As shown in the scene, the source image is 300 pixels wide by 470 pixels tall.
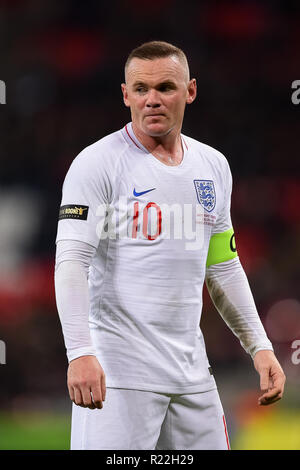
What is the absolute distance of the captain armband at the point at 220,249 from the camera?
8.07ft

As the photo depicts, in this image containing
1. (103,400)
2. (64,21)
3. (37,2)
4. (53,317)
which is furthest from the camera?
(64,21)

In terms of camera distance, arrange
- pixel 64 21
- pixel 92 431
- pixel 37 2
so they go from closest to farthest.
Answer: pixel 92 431 < pixel 37 2 < pixel 64 21

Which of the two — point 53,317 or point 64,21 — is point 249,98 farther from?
point 53,317

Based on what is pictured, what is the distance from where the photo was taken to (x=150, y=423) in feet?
7.00

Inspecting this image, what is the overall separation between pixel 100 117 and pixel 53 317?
1774 mm

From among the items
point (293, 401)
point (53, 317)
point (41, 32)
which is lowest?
point (293, 401)

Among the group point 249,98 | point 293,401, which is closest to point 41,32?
point 249,98

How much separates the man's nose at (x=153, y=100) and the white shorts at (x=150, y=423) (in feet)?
2.87

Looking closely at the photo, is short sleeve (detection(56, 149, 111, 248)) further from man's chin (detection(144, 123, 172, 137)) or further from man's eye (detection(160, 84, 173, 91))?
man's eye (detection(160, 84, 173, 91))

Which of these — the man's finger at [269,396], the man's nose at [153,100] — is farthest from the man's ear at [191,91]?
the man's finger at [269,396]

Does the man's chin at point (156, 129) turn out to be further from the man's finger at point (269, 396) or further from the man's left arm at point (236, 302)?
the man's finger at point (269, 396)

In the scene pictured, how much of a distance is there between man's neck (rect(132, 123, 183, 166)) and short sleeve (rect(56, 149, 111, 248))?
0.68 feet

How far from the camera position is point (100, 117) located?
6.05 m

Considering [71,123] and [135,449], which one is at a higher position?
[71,123]
